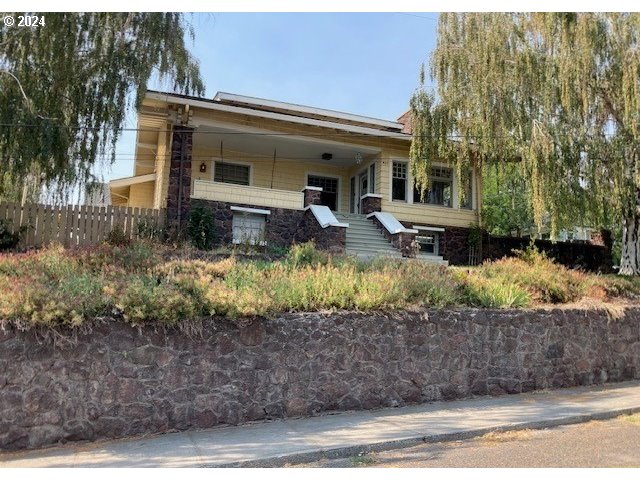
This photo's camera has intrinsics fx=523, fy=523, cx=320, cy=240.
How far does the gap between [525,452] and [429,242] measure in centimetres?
1437

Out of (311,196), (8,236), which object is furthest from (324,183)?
(8,236)

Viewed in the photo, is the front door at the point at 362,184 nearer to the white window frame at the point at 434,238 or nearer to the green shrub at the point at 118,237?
→ the white window frame at the point at 434,238

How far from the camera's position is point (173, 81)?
14820 millimetres

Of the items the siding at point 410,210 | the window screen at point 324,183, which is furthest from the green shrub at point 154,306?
the window screen at point 324,183

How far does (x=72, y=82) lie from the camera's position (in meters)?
12.8

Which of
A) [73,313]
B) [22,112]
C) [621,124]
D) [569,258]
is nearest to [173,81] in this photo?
[22,112]

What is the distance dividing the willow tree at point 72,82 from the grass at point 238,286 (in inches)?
118

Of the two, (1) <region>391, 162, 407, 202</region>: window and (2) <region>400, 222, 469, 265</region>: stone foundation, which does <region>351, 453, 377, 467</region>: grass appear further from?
(1) <region>391, 162, 407, 202</region>: window

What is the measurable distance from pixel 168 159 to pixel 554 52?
11938 millimetres

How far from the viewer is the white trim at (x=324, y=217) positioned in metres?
15.9

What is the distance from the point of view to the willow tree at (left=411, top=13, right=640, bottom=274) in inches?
547

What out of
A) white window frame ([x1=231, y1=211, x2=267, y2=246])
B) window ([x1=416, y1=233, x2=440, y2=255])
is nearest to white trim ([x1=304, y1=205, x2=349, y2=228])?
white window frame ([x1=231, y1=211, x2=267, y2=246])

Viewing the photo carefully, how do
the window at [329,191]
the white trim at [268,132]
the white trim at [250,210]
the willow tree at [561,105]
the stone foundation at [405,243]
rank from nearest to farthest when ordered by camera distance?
1. the willow tree at [561,105]
2. the white trim at [250,210]
3. the stone foundation at [405,243]
4. the white trim at [268,132]
5. the window at [329,191]

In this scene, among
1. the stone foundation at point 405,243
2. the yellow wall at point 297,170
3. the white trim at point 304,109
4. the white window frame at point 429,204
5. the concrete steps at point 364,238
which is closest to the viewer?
the concrete steps at point 364,238
